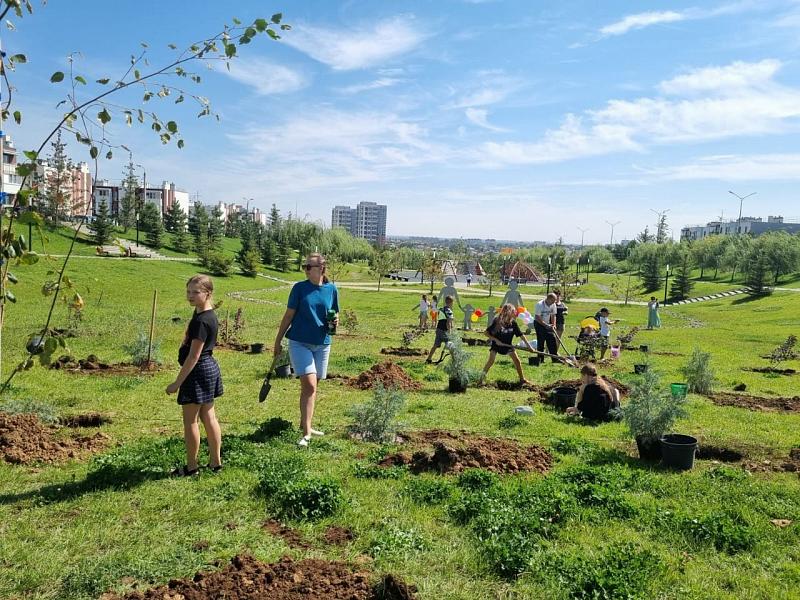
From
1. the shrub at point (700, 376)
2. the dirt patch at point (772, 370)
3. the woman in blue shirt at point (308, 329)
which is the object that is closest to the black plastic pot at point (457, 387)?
the woman in blue shirt at point (308, 329)

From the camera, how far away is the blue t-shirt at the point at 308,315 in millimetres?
6887

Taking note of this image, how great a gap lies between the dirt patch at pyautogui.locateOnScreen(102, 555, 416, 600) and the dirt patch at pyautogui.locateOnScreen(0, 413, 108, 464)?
2964 millimetres

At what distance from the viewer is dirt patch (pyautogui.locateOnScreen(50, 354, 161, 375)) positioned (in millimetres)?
11023

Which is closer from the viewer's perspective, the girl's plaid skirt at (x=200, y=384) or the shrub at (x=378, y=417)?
the girl's plaid skirt at (x=200, y=384)

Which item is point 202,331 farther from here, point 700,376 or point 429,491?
point 700,376

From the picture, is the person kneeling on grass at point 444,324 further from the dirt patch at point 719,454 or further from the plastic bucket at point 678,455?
the plastic bucket at point 678,455

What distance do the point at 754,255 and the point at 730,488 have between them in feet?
244

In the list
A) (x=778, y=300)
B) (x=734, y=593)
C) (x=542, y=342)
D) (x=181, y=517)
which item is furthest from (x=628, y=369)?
(x=778, y=300)

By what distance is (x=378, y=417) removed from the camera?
7.51 m

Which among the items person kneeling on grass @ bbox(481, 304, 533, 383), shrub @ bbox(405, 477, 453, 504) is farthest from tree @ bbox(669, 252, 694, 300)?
shrub @ bbox(405, 477, 453, 504)

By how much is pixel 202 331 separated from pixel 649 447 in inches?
208

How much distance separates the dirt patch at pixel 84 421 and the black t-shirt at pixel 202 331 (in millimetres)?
2807

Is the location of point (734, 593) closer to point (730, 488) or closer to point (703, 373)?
point (730, 488)

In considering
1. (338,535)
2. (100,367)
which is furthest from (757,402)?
(100,367)
